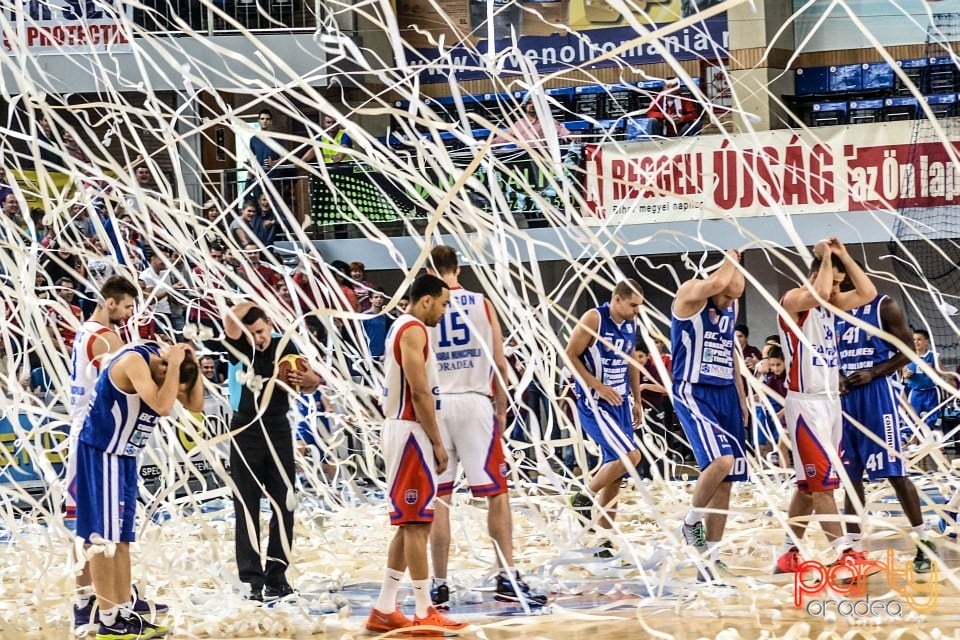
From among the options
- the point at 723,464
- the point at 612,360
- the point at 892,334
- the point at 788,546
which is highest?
the point at 892,334

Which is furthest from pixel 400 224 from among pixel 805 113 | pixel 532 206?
pixel 805 113

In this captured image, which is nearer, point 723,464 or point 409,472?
point 409,472

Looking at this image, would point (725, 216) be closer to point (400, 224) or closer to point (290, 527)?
point (290, 527)

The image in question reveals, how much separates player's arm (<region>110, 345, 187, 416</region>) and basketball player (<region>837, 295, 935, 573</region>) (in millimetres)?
3027

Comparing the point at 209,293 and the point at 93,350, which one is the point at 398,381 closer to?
the point at 209,293

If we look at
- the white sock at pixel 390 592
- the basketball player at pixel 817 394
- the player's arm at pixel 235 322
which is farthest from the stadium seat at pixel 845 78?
the white sock at pixel 390 592

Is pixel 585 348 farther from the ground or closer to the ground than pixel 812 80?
closer to the ground

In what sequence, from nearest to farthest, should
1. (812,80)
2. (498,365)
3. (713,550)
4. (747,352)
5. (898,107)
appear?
(713,550), (498,365), (747,352), (898,107), (812,80)

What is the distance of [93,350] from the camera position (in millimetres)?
6145

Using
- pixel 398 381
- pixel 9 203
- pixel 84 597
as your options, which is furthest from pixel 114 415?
pixel 9 203

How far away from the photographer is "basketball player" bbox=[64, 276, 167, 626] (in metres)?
6.06

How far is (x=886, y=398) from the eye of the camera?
6.95m

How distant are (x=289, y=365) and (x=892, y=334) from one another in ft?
8.92

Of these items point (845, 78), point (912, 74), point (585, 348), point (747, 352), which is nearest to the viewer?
point (585, 348)
